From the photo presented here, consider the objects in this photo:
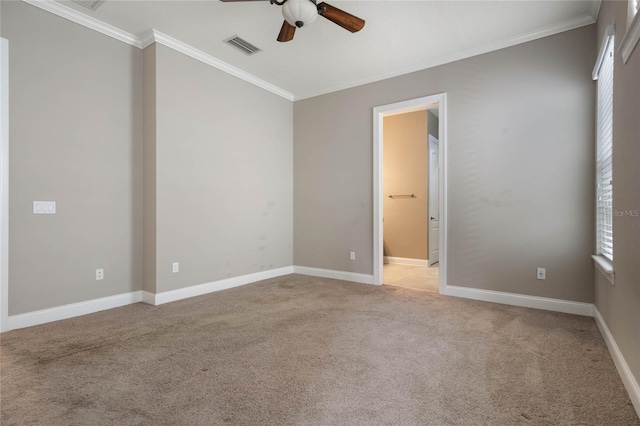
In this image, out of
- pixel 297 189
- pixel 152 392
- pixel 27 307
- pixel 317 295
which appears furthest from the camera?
pixel 297 189

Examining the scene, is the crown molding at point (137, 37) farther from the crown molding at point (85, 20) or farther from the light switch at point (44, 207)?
the light switch at point (44, 207)

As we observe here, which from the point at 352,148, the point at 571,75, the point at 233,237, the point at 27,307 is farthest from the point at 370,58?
the point at 27,307

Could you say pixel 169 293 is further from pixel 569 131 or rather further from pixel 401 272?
pixel 569 131

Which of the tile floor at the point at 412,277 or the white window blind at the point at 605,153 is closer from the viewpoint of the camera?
the white window blind at the point at 605,153

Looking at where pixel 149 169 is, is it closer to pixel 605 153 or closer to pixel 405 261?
pixel 605 153

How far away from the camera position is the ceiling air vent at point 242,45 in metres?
3.60

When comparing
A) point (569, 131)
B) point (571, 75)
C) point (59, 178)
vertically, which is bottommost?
point (59, 178)

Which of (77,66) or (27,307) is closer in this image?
(27,307)

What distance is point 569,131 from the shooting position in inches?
127

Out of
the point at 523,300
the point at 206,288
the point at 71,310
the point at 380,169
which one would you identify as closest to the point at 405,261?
the point at 380,169

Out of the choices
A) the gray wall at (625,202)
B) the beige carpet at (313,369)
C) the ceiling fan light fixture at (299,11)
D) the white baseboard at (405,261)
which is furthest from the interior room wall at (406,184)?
the ceiling fan light fixture at (299,11)

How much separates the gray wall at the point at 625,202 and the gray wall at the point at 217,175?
3.84 meters

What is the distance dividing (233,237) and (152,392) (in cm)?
268

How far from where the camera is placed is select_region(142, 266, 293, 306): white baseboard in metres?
3.57
